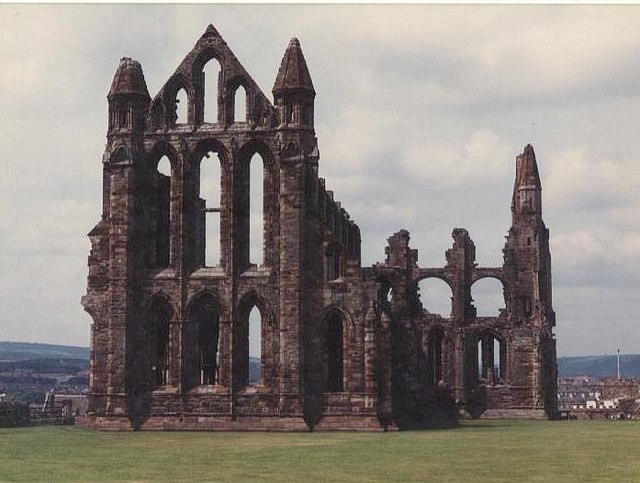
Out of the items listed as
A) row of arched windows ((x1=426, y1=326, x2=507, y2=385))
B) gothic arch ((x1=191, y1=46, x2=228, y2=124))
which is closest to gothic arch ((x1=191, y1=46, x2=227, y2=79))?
gothic arch ((x1=191, y1=46, x2=228, y2=124))

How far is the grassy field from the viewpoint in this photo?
25.9 metres

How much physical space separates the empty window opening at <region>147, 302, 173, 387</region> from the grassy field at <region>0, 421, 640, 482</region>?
6159 millimetres

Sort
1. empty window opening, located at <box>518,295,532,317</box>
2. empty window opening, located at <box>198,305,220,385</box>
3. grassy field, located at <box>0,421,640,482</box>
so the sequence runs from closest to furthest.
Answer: grassy field, located at <box>0,421,640,482</box>
empty window opening, located at <box>198,305,220,385</box>
empty window opening, located at <box>518,295,532,317</box>

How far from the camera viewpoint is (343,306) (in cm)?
4938

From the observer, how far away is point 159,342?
172 ft

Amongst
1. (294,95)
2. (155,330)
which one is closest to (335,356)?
(155,330)

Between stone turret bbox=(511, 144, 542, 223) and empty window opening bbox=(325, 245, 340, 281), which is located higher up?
stone turret bbox=(511, 144, 542, 223)

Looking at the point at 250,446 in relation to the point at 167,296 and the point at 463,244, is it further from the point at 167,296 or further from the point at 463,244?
the point at 463,244

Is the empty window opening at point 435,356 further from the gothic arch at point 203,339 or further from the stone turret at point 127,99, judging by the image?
the stone turret at point 127,99

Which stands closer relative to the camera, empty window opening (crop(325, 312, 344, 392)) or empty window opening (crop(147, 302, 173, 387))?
empty window opening (crop(325, 312, 344, 392))

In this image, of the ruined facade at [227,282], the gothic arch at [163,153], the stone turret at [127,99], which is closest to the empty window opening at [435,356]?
the ruined facade at [227,282]

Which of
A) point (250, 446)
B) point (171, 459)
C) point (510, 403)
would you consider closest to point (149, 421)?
point (250, 446)

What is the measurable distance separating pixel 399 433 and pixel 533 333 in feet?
90.4

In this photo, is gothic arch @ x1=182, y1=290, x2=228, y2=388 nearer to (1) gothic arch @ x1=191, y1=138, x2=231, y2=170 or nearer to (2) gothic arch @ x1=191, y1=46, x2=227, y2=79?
(1) gothic arch @ x1=191, y1=138, x2=231, y2=170
